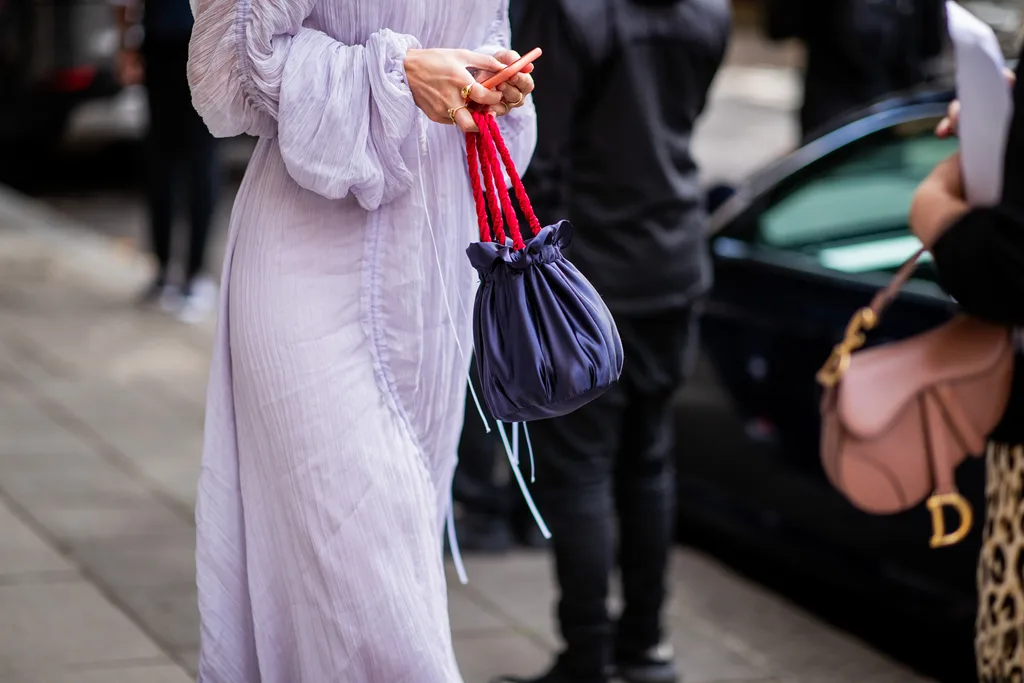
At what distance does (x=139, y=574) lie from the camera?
4.64 metres

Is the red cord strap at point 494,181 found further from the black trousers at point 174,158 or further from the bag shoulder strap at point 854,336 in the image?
the black trousers at point 174,158

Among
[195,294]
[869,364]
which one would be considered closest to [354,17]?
[869,364]

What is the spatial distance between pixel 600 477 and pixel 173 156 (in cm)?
462

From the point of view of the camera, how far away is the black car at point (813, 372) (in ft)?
14.2

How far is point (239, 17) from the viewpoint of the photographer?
8.54 ft

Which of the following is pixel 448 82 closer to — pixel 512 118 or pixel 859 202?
pixel 512 118

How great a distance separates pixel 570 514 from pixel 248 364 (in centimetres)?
126

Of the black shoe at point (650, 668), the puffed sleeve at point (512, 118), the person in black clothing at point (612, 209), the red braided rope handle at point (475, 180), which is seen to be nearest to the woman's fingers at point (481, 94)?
the red braided rope handle at point (475, 180)

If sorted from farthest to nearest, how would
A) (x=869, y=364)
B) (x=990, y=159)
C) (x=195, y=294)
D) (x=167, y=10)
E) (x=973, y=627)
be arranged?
1. (x=195, y=294)
2. (x=167, y=10)
3. (x=973, y=627)
4. (x=869, y=364)
5. (x=990, y=159)

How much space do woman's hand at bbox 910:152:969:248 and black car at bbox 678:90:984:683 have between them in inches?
39.0

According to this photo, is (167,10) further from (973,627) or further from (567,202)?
(973,627)

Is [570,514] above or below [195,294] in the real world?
above

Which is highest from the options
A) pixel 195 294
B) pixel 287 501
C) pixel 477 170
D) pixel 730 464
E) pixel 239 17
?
pixel 239 17

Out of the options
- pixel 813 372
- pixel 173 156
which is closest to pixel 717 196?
pixel 813 372
